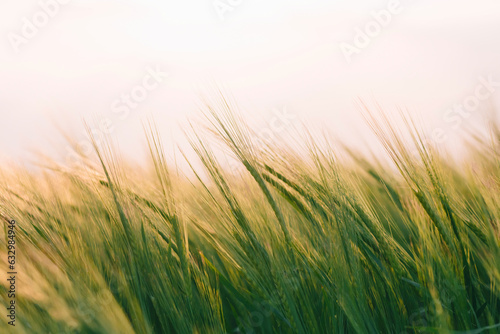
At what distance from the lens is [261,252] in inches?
27.7

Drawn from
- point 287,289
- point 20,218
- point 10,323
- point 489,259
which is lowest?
point 489,259

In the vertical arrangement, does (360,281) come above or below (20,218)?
Result: below

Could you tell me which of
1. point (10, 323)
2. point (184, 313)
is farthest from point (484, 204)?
point (10, 323)

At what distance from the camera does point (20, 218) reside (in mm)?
835

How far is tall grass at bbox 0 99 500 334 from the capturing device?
682 millimetres

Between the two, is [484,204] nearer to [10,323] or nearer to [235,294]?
[235,294]

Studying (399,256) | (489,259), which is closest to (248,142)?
(399,256)

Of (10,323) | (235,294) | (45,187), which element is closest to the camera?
(10,323)

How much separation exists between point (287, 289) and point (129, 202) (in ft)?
1.01

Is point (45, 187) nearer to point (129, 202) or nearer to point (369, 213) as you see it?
point (129, 202)

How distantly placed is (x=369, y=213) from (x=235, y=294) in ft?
0.93

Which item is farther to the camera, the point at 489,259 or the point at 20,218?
the point at 20,218

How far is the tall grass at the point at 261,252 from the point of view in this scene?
682 mm

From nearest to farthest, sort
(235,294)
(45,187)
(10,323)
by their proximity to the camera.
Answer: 1. (10,323)
2. (235,294)
3. (45,187)
